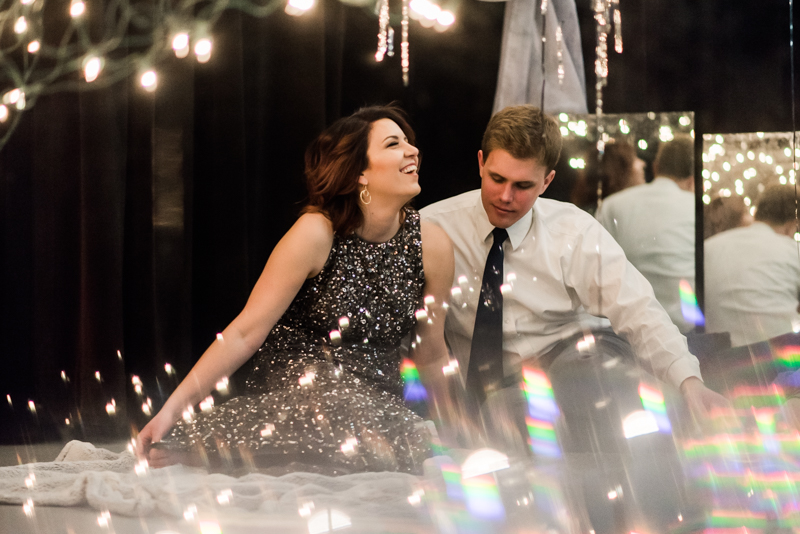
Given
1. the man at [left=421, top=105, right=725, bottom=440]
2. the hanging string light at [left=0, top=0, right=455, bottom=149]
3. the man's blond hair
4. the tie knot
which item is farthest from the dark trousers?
the hanging string light at [left=0, top=0, right=455, bottom=149]

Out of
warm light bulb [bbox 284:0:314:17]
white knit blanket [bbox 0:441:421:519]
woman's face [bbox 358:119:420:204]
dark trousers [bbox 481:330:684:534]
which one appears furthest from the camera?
warm light bulb [bbox 284:0:314:17]

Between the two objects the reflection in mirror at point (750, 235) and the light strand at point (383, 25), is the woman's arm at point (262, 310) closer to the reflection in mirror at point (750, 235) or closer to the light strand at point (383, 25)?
the light strand at point (383, 25)

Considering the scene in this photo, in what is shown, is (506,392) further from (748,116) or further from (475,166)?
(748,116)

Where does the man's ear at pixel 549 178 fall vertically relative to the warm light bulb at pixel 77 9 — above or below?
below

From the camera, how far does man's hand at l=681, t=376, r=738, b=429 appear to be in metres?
1.20

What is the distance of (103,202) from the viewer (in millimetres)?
1333

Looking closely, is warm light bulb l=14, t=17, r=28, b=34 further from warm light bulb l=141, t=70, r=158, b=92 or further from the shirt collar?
the shirt collar

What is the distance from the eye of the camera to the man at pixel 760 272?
1.31 m

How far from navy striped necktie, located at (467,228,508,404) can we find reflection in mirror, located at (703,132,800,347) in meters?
0.41

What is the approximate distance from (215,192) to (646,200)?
887 millimetres

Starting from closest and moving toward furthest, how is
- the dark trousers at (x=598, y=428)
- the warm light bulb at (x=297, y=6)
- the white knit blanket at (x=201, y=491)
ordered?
the white knit blanket at (x=201, y=491) → the dark trousers at (x=598, y=428) → the warm light bulb at (x=297, y=6)

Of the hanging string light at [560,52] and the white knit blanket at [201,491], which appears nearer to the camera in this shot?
the white knit blanket at [201,491]

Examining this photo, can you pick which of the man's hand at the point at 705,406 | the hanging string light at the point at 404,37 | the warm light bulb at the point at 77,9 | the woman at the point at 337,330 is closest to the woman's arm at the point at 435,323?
the woman at the point at 337,330

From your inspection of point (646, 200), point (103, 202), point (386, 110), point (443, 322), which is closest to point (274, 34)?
point (386, 110)
